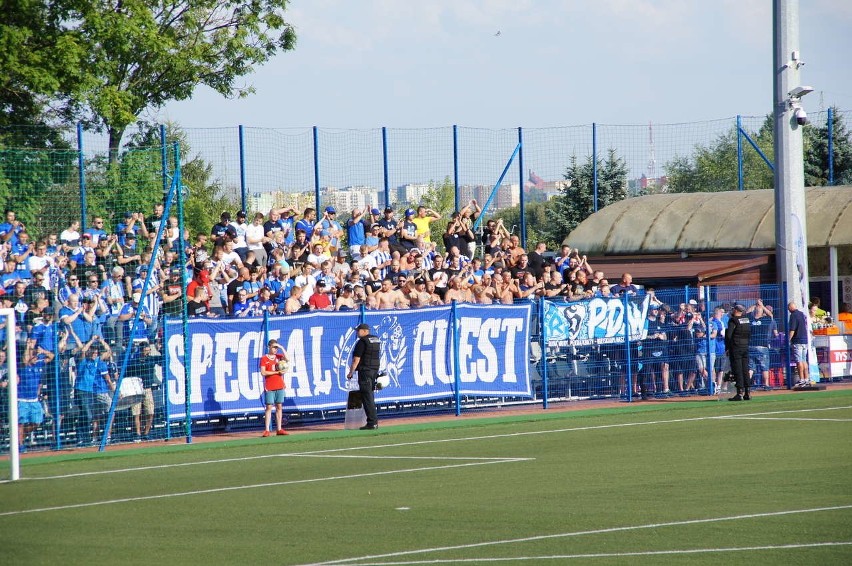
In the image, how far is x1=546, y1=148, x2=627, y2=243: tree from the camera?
2003 inches

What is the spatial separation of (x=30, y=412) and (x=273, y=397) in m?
4.07

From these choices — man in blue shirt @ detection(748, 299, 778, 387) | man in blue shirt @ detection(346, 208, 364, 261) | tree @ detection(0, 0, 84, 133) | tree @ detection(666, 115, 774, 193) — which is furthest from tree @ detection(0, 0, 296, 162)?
tree @ detection(666, 115, 774, 193)

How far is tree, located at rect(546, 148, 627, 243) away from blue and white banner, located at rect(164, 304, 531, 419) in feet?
88.6

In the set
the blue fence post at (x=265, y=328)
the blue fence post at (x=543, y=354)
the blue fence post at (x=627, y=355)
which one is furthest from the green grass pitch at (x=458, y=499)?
the blue fence post at (x=627, y=355)

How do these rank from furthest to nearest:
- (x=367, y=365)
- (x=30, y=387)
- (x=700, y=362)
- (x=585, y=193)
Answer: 1. (x=585, y=193)
2. (x=700, y=362)
3. (x=367, y=365)
4. (x=30, y=387)

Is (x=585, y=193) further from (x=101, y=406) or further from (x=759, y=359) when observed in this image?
(x=101, y=406)

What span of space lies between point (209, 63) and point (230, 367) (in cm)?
1613

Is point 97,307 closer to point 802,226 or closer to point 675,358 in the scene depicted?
point 675,358

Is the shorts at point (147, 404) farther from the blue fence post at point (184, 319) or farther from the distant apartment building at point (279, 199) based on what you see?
the distant apartment building at point (279, 199)

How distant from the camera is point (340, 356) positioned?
21.2 meters

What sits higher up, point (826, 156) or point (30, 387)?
point (826, 156)

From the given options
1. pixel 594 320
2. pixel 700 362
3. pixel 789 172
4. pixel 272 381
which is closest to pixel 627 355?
pixel 594 320

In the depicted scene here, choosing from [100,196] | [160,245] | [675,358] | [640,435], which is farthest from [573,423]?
[100,196]

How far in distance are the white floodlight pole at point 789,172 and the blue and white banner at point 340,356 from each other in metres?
7.25
